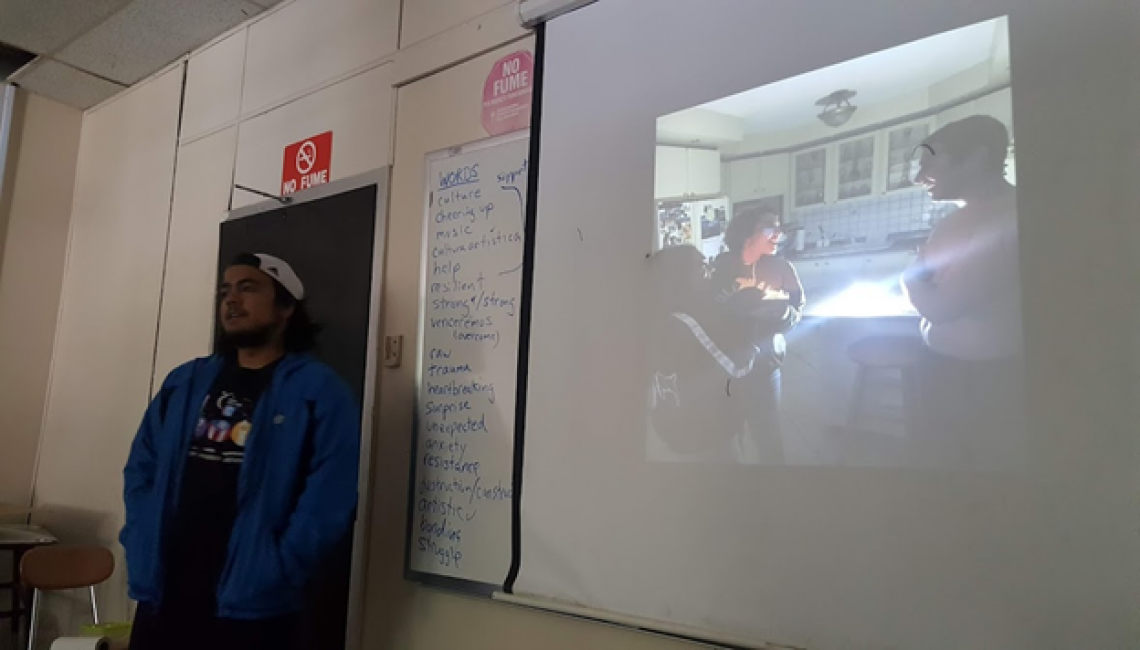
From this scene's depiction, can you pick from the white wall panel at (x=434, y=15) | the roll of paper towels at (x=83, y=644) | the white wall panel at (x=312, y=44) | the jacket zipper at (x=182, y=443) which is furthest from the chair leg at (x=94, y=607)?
the white wall panel at (x=434, y=15)

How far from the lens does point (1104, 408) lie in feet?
3.22

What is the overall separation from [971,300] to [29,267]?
3.95 meters

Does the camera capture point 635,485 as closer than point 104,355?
Yes

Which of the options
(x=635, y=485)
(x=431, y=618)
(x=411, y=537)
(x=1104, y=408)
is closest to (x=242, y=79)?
(x=411, y=537)

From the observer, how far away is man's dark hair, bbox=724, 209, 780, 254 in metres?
1.33

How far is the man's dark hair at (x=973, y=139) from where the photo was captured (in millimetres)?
1096

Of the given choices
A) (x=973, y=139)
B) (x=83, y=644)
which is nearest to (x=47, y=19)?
(x=83, y=644)

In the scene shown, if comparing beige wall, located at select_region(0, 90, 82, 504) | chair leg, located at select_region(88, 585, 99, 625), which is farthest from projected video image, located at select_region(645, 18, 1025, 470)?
beige wall, located at select_region(0, 90, 82, 504)

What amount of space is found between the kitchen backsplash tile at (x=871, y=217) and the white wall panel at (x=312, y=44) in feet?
4.85

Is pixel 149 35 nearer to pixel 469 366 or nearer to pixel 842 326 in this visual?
pixel 469 366

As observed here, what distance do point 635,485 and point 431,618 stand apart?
2.48ft

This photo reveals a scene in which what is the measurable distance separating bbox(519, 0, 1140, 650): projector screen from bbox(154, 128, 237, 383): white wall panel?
1.63 m

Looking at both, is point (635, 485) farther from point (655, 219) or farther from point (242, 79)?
point (242, 79)

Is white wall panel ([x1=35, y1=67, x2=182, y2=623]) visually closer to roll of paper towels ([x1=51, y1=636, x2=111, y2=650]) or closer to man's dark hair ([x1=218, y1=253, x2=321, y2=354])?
roll of paper towels ([x1=51, y1=636, x2=111, y2=650])
